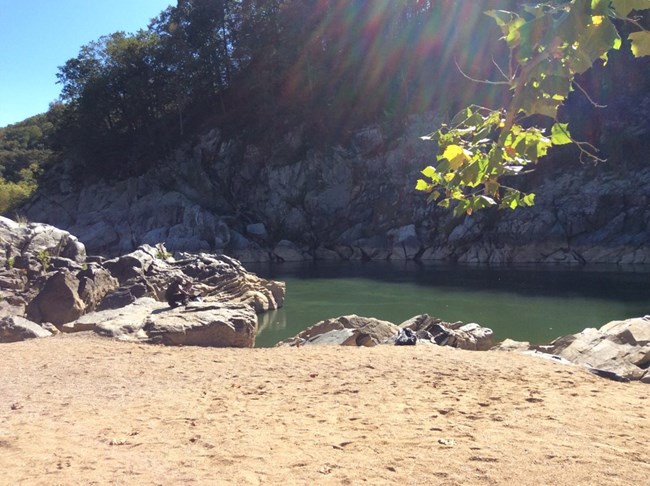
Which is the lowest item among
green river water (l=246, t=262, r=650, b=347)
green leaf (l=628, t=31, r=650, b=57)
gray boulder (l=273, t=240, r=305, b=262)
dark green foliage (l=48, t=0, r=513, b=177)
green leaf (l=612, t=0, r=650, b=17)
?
green river water (l=246, t=262, r=650, b=347)

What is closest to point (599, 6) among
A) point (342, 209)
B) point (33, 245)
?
point (33, 245)

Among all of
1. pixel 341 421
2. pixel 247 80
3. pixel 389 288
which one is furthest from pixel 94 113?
pixel 341 421

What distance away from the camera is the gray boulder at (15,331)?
1141 cm

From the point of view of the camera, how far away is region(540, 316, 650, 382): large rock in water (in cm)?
930

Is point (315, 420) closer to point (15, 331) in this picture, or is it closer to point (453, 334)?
point (453, 334)

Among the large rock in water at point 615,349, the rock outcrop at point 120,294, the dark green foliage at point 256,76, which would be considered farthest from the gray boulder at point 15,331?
the dark green foliage at point 256,76

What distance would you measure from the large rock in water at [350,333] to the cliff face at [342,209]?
28.8 metres

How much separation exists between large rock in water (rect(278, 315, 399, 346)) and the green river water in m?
2.87

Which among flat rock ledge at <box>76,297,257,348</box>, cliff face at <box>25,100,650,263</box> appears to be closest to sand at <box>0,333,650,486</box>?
flat rock ledge at <box>76,297,257,348</box>

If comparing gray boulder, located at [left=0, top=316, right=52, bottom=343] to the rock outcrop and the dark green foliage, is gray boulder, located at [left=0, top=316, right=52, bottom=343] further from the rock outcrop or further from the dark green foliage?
the dark green foliage

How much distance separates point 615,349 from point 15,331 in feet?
37.6

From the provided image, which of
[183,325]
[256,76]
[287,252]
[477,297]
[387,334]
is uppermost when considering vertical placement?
[256,76]

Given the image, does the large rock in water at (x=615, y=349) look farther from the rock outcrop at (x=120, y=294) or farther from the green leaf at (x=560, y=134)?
the green leaf at (x=560, y=134)

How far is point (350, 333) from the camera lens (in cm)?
1223
